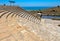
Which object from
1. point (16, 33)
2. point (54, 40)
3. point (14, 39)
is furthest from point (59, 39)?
point (14, 39)

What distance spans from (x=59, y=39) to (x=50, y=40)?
124 centimetres

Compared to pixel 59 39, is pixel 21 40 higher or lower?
higher

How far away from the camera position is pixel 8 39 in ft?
19.1

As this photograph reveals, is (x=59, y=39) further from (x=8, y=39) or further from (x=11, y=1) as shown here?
(x=11, y=1)

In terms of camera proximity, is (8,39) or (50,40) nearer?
(8,39)

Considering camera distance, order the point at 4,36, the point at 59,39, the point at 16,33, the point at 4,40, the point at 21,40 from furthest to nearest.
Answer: the point at 59,39 < the point at 16,33 < the point at 21,40 < the point at 4,36 < the point at 4,40

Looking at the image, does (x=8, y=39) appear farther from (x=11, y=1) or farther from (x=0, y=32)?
(x=11, y=1)

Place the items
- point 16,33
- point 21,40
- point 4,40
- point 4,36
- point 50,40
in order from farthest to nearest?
point 50,40, point 16,33, point 21,40, point 4,36, point 4,40

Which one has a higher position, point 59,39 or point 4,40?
point 4,40

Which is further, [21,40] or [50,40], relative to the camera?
[50,40]

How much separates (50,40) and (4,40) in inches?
227

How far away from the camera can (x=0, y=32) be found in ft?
20.4

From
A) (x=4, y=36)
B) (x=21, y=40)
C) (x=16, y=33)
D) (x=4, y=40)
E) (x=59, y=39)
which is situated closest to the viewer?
(x=4, y=40)

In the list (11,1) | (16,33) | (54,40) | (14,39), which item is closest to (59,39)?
(54,40)
